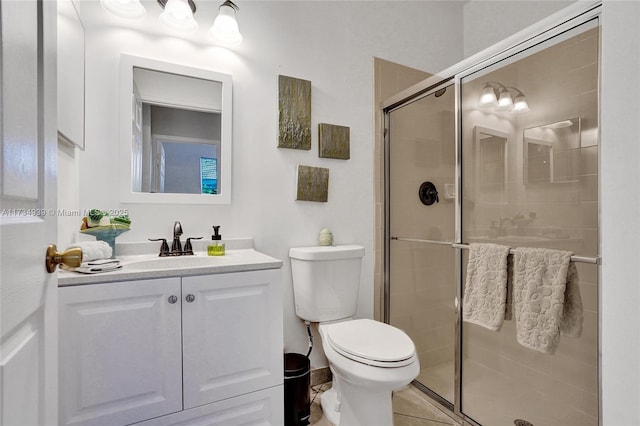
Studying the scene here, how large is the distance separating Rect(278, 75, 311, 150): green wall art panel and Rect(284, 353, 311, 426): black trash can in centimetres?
119

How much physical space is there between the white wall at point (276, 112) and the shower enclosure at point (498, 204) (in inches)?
10.7

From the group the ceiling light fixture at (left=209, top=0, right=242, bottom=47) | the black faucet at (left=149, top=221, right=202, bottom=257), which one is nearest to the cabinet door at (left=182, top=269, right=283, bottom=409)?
the black faucet at (left=149, top=221, right=202, bottom=257)

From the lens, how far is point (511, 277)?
142 centimetres

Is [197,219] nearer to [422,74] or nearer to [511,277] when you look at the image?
[511,277]

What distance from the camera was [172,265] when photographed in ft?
4.69

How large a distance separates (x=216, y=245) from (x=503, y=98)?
5.52 feet

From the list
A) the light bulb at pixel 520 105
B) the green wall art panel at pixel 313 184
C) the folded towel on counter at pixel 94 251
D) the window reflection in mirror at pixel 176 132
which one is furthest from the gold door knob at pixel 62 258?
the light bulb at pixel 520 105

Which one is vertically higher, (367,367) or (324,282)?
(324,282)

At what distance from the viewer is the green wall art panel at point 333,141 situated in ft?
6.39

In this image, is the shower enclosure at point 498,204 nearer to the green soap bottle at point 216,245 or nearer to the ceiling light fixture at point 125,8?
the green soap bottle at point 216,245

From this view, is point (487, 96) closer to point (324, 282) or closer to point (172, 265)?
point (324, 282)

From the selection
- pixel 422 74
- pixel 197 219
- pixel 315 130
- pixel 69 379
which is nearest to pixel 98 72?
pixel 197 219

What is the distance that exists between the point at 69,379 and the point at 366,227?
5.27ft
